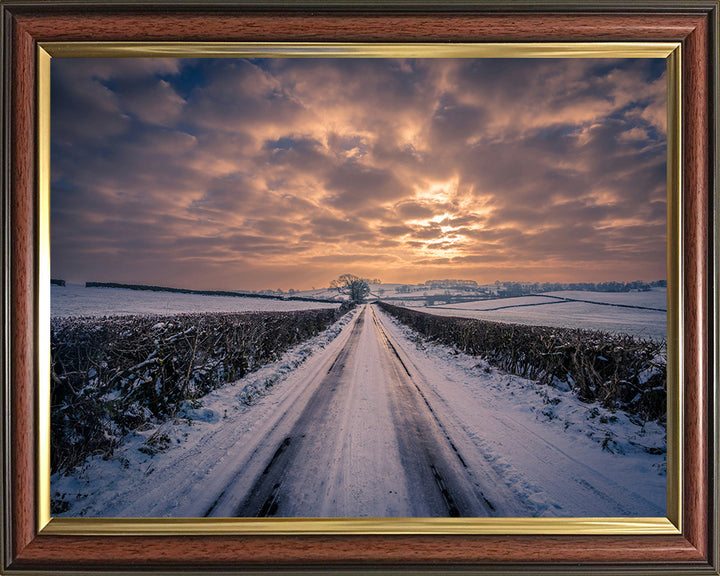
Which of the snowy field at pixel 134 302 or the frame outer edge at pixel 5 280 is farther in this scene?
the snowy field at pixel 134 302

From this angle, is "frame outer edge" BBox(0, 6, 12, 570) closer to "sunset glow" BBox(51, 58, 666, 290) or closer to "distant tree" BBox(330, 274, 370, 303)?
"sunset glow" BBox(51, 58, 666, 290)

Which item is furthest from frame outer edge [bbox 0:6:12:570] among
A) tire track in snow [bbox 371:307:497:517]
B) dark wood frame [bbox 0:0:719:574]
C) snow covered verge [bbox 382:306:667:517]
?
snow covered verge [bbox 382:306:667:517]

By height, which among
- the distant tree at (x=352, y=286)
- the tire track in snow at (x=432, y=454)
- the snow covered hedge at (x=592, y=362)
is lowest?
the tire track in snow at (x=432, y=454)

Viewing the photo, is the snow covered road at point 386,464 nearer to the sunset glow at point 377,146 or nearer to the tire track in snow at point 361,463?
the tire track in snow at point 361,463

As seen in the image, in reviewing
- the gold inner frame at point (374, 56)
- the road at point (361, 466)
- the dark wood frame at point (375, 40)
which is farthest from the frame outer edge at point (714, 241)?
the road at point (361, 466)

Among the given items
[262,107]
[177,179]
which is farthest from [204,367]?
[262,107]

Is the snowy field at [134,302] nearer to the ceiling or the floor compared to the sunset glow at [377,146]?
nearer to the floor

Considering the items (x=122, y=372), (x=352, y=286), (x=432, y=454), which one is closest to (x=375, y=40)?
(x=352, y=286)
